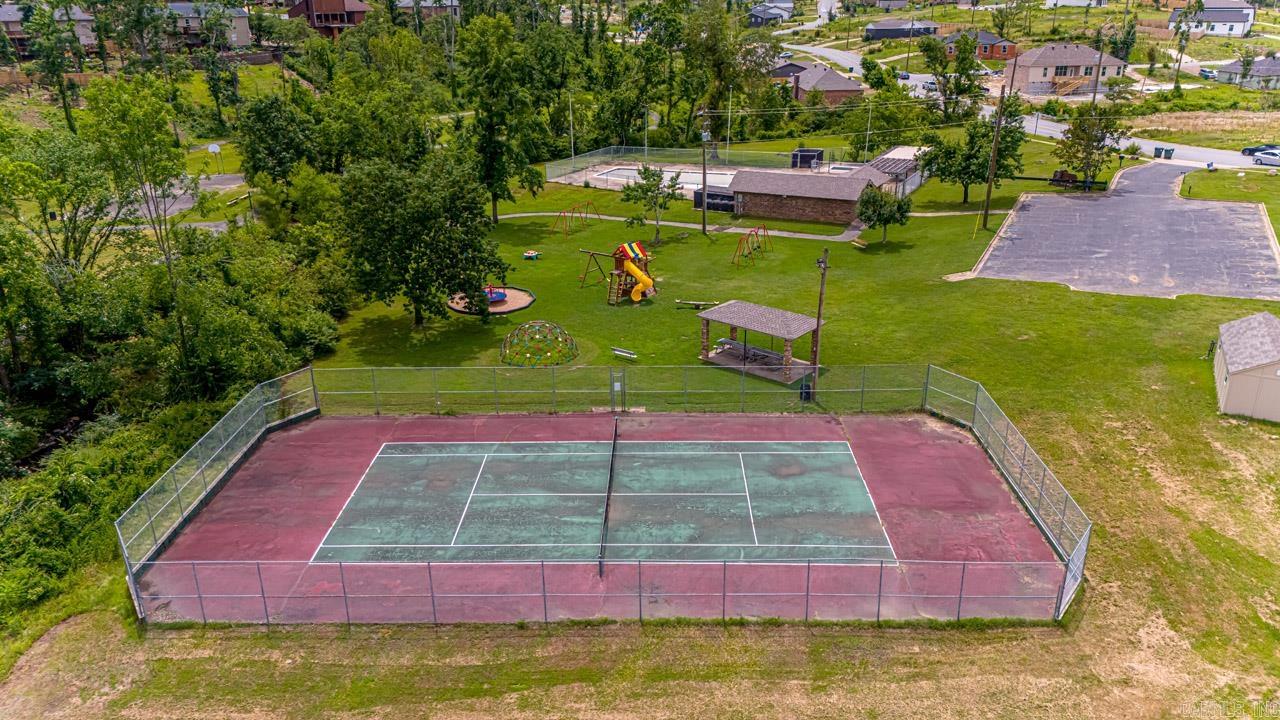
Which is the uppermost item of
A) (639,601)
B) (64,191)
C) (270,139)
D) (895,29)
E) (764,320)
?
(895,29)

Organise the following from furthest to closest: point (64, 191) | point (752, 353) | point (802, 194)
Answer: point (802, 194)
point (752, 353)
point (64, 191)

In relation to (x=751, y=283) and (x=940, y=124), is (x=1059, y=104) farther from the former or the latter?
(x=751, y=283)

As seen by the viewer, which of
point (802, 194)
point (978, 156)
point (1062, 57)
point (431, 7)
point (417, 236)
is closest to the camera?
point (417, 236)

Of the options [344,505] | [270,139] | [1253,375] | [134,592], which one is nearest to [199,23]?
[270,139]

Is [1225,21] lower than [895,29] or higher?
higher

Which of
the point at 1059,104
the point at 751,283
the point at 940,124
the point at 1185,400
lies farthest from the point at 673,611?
the point at 1059,104

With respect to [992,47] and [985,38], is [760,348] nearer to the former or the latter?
[992,47]
